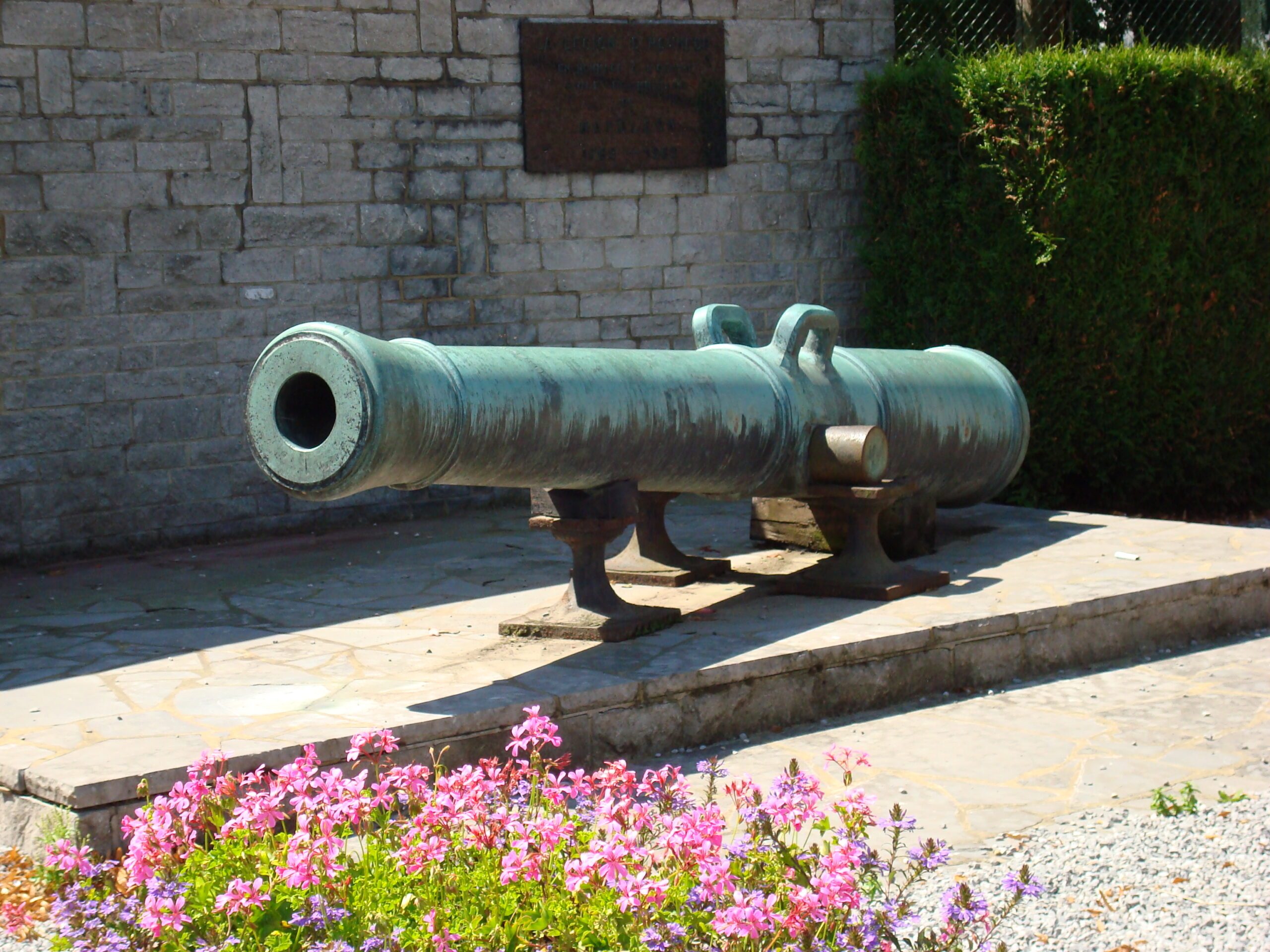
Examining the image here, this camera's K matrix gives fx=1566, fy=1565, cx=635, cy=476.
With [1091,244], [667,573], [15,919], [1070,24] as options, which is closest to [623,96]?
[1091,244]

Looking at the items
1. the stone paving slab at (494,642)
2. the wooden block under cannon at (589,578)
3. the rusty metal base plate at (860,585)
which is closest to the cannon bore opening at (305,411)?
the stone paving slab at (494,642)

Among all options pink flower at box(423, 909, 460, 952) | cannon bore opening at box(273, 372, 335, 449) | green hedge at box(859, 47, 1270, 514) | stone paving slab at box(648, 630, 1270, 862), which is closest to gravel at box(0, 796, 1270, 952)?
stone paving slab at box(648, 630, 1270, 862)

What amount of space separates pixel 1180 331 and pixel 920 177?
1787 millimetres

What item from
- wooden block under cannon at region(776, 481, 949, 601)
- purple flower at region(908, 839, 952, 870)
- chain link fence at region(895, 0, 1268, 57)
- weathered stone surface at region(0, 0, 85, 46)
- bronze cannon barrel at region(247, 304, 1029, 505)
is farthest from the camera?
chain link fence at region(895, 0, 1268, 57)

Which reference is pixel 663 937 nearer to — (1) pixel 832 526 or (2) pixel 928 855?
(2) pixel 928 855

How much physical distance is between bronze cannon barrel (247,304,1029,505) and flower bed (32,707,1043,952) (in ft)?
3.83

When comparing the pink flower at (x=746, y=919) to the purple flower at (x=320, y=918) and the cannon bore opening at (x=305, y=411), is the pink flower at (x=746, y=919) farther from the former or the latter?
the cannon bore opening at (x=305, y=411)

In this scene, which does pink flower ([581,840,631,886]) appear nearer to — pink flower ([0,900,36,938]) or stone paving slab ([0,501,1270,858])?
pink flower ([0,900,36,938])

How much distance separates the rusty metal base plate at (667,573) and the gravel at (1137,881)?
2.23 meters

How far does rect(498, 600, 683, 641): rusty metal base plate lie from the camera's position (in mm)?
5137

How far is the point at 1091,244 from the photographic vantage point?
29.3 ft

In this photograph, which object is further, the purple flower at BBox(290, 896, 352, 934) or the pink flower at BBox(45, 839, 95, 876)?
the pink flower at BBox(45, 839, 95, 876)

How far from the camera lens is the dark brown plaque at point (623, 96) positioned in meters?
8.61

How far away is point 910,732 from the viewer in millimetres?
4891
